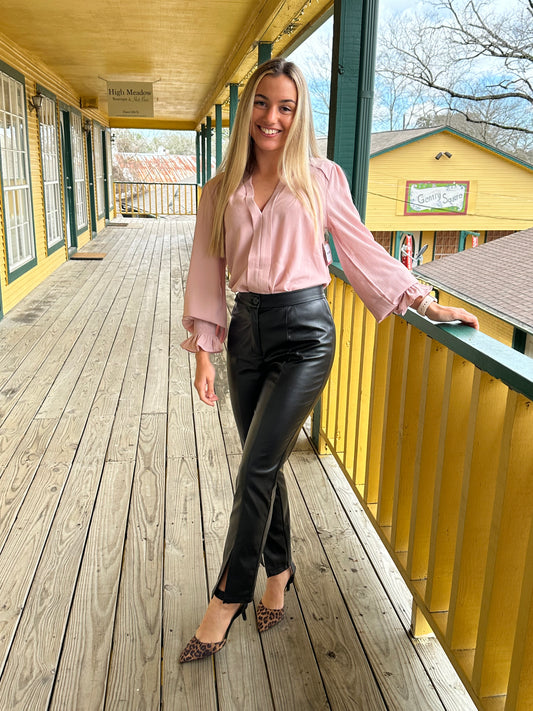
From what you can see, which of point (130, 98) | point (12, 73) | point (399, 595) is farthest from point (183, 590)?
point (130, 98)

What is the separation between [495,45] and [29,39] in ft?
21.4

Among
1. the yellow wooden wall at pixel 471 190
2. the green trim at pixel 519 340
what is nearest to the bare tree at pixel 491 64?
the green trim at pixel 519 340

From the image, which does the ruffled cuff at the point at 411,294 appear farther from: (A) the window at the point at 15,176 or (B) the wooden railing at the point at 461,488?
(A) the window at the point at 15,176

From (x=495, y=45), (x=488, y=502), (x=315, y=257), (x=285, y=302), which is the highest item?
(x=495, y=45)

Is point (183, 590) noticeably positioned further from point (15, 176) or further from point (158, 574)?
point (15, 176)

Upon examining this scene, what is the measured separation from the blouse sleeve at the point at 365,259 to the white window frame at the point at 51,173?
25.5 ft

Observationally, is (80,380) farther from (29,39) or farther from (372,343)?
(29,39)

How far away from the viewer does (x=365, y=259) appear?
A: 185cm

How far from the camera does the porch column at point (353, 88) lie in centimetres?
275

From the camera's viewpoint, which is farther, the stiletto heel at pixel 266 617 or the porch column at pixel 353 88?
the porch column at pixel 353 88

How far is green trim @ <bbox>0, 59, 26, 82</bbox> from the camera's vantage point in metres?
6.65

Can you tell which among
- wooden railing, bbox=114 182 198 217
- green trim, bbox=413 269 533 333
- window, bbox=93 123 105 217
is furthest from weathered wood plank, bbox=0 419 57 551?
wooden railing, bbox=114 182 198 217

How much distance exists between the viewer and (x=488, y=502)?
5.02ft

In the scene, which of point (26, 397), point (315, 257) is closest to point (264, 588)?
point (315, 257)
